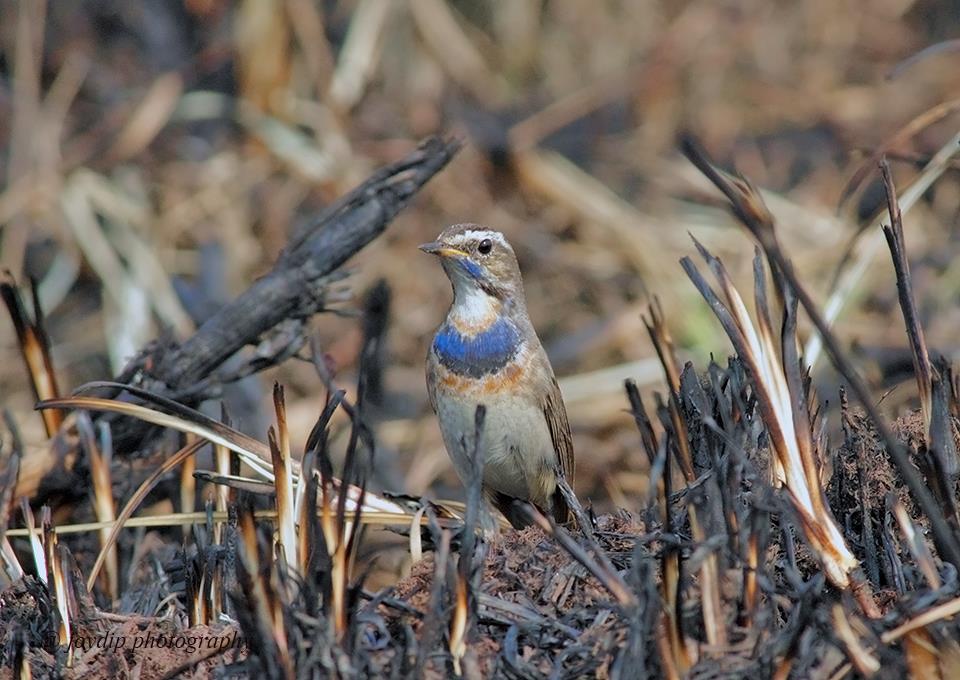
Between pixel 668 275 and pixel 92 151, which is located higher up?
pixel 92 151

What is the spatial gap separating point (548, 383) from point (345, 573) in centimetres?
189

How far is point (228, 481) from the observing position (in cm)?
351

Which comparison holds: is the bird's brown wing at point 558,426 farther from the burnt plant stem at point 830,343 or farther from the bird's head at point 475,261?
the burnt plant stem at point 830,343

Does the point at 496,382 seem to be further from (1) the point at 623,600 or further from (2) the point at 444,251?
(1) the point at 623,600

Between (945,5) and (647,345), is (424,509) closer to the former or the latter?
(647,345)

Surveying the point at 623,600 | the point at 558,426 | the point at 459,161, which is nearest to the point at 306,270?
the point at 558,426

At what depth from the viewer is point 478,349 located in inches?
178

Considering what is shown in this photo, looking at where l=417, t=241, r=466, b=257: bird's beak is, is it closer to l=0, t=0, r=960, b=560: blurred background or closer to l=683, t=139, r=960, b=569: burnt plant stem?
l=683, t=139, r=960, b=569: burnt plant stem

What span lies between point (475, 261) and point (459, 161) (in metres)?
4.26

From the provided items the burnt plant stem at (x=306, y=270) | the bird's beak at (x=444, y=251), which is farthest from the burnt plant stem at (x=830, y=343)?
the burnt plant stem at (x=306, y=270)

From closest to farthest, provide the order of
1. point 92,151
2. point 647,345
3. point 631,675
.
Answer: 1. point 631,675
2. point 647,345
3. point 92,151

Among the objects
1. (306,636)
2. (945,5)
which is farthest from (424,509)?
(945,5)

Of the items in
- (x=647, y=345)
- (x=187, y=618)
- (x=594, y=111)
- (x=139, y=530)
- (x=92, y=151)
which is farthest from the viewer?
→ (x=594, y=111)

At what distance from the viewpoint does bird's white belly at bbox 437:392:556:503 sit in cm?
→ 439
